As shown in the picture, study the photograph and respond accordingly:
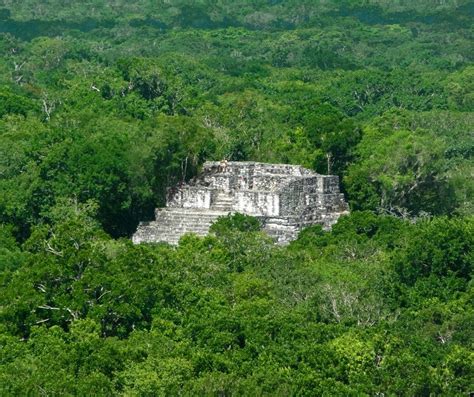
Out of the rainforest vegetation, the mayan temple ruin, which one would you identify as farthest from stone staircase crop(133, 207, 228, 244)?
the rainforest vegetation

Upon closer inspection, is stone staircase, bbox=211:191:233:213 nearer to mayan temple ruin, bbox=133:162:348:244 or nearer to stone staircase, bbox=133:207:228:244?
mayan temple ruin, bbox=133:162:348:244

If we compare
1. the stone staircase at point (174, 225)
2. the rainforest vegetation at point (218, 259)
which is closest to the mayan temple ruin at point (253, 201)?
the stone staircase at point (174, 225)

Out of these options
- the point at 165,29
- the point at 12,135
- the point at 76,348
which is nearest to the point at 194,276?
the point at 76,348

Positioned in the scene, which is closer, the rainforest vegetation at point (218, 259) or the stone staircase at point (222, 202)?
the rainforest vegetation at point (218, 259)

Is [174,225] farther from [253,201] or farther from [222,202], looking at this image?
[253,201]

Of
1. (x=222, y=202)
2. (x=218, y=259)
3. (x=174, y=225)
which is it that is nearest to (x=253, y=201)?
(x=222, y=202)

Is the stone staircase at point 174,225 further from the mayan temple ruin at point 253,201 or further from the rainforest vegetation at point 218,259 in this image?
the rainforest vegetation at point 218,259
